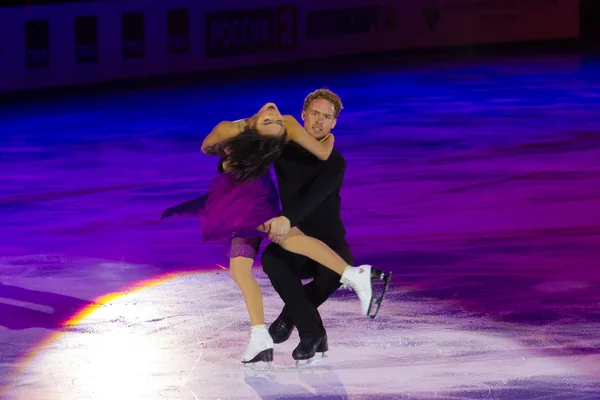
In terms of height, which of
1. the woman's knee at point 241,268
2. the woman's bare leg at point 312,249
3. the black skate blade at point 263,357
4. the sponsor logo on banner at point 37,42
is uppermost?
the sponsor logo on banner at point 37,42

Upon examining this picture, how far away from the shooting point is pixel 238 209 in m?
5.29

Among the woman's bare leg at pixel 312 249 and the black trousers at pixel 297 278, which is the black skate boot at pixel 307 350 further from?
the woman's bare leg at pixel 312 249

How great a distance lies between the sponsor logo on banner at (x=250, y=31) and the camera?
891 inches

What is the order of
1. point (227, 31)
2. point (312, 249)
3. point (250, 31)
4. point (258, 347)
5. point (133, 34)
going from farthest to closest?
point (250, 31)
point (227, 31)
point (133, 34)
point (258, 347)
point (312, 249)

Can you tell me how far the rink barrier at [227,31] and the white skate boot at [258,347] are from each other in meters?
14.3

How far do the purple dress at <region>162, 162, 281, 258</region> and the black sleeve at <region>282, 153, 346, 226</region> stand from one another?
81 mm

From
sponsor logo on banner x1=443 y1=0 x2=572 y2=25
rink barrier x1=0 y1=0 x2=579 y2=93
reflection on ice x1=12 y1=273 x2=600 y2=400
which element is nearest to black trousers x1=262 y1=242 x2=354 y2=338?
reflection on ice x1=12 y1=273 x2=600 y2=400

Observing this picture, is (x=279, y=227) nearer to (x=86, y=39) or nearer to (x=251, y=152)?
(x=251, y=152)

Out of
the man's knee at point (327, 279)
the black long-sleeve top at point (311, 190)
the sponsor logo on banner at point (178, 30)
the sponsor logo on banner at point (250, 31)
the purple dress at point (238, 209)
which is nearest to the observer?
the purple dress at point (238, 209)

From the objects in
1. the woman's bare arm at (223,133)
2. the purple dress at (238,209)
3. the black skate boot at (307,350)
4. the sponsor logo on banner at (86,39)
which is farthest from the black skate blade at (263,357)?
the sponsor logo on banner at (86,39)

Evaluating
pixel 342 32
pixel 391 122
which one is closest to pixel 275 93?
pixel 391 122

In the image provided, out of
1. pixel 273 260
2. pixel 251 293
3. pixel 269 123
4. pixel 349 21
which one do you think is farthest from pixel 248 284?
pixel 349 21

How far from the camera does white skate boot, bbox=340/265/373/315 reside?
5426 mm

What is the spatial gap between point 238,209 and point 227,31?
58.9 feet
